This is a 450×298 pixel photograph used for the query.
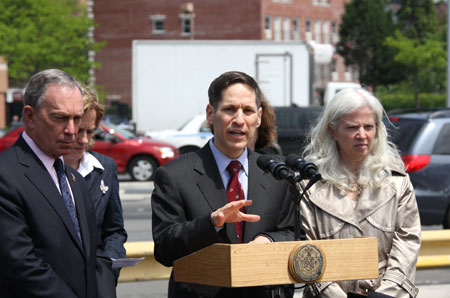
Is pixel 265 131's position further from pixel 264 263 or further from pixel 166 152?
pixel 166 152

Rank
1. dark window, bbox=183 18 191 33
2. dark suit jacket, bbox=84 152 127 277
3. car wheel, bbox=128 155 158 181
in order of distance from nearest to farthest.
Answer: dark suit jacket, bbox=84 152 127 277, car wheel, bbox=128 155 158 181, dark window, bbox=183 18 191 33

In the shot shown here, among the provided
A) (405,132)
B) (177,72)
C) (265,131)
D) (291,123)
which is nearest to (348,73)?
(177,72)

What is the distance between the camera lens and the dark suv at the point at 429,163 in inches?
406

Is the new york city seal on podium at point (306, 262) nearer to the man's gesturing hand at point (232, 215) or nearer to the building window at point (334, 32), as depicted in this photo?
the man's gesturing hand at point (232, 215)

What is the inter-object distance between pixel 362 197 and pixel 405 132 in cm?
688

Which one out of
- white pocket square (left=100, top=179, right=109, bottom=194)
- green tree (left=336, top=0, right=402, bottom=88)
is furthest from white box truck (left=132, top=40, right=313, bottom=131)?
green tree (left=336, top=0, right=402, bottom=88)

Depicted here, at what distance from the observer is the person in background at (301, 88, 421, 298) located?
3.97m

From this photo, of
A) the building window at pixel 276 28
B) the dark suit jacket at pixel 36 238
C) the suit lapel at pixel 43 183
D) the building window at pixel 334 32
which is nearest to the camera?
the dark suit jacket at pixel 36 238

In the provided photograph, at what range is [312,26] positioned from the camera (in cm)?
8019

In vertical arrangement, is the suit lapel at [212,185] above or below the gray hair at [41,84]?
below

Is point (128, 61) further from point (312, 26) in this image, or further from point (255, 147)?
point (255, 147)

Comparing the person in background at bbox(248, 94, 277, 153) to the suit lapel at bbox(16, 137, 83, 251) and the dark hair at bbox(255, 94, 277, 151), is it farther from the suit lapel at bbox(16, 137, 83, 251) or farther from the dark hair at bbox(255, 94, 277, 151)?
the suit lapel at bbox(16, 137, 83, 251)

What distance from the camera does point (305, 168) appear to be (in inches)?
133

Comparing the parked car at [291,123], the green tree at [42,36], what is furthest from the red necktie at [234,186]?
the green tree at [42,36]
